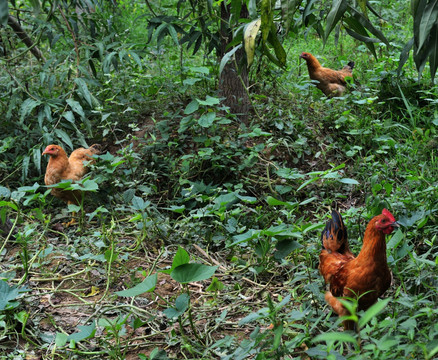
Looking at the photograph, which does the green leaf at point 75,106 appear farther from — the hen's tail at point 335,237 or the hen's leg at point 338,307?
the hen's leg at point 338,307

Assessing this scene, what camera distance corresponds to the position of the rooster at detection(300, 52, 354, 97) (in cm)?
524

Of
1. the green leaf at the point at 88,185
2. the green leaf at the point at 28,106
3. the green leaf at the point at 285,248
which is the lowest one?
the green leaf at the point at 285,248

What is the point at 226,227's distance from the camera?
313 centimetres

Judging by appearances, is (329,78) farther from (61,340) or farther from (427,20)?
(61,340)

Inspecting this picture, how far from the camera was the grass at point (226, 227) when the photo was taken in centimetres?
219

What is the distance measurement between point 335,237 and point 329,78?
3129 millimetres

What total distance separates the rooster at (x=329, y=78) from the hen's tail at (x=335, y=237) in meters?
2.90

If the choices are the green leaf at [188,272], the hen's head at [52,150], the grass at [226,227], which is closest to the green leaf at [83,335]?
the grass at [226,227]

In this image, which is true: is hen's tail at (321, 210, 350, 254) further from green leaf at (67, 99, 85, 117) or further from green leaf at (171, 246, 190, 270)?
green leaf at (67, 99, 85, 117)

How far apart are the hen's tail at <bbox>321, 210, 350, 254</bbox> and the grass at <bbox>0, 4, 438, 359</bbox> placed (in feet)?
0.32

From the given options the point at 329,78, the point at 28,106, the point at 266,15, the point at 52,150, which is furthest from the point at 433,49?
the point at 329,78

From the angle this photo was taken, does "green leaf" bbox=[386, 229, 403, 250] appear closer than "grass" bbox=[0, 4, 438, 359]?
No

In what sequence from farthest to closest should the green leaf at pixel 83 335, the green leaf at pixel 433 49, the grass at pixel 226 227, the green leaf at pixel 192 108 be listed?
the green leaf at pixel 192 108 → the grass at pixel 226 227 → the green leaf at pixel 83 335 → the green leaf at pixel 433 49

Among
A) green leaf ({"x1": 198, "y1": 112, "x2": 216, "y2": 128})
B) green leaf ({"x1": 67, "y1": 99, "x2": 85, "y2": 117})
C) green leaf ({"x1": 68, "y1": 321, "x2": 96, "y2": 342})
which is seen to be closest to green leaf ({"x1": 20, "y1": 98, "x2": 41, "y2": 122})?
green leaf ({"x1": 67, "y1": 99, "x2": 85, "y2": 117})
